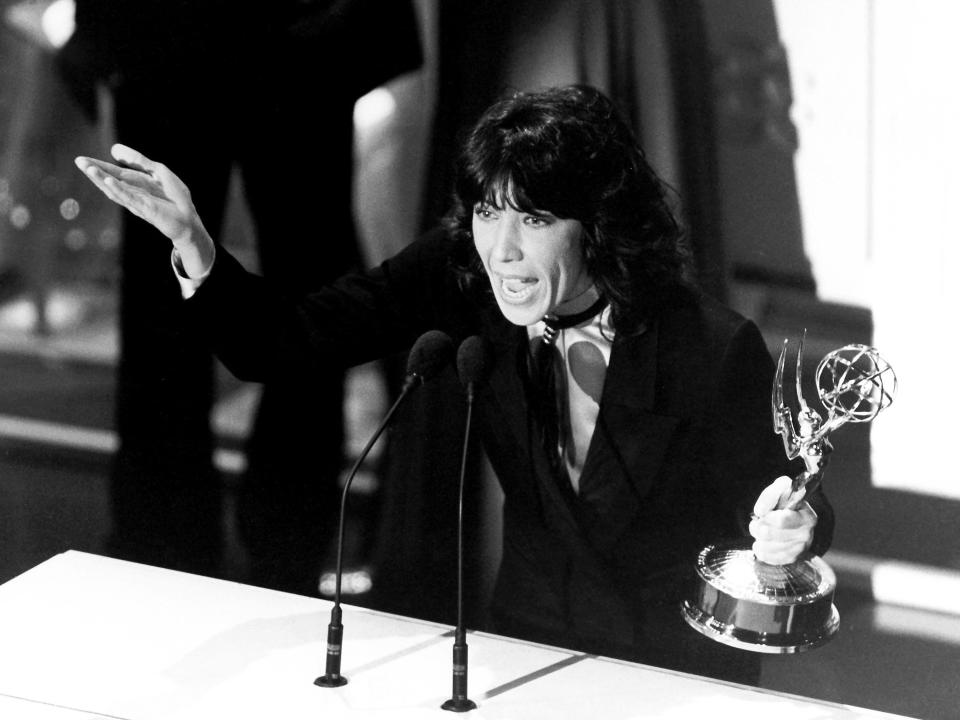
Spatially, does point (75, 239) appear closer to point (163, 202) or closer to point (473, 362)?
point (163, 202)

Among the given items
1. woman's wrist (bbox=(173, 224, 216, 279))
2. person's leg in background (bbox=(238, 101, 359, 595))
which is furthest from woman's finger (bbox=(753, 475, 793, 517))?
woman's wrist (bbox=(173, 224, 216, 279))

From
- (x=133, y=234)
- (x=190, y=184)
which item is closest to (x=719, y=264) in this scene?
(x=190, y=184)

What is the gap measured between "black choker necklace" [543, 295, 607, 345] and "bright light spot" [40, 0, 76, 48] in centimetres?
120

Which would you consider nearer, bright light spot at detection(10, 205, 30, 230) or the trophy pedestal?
the trophy pedestal

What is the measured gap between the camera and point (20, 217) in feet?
8.54

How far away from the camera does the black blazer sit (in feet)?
6.93

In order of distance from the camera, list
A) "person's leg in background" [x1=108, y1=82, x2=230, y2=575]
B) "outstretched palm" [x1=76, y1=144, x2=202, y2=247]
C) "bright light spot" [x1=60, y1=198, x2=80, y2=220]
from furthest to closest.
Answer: "bright light spot" [x1=60, y1=198, x2=80, y2=220]
"person's leg in background" [x1=108, y1=82, x2=230, y2=575]
"outstretched palm" [x1=76, y1=144, x2=202, y2=247]

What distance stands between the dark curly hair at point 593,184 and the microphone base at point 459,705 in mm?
711

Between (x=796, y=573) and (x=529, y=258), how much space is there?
27.5 inches

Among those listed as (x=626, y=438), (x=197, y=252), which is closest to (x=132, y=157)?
(x=197, y=252)

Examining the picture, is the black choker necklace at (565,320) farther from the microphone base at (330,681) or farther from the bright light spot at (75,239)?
the bright light spot at (75,239)

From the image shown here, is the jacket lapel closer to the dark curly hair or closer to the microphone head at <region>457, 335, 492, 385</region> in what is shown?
the dark curly hair

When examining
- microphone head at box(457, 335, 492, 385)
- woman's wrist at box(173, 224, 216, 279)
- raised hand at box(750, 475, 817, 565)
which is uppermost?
woman's wrist at box(173, 224, 216, 279)

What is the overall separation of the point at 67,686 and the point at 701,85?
4.73ft
